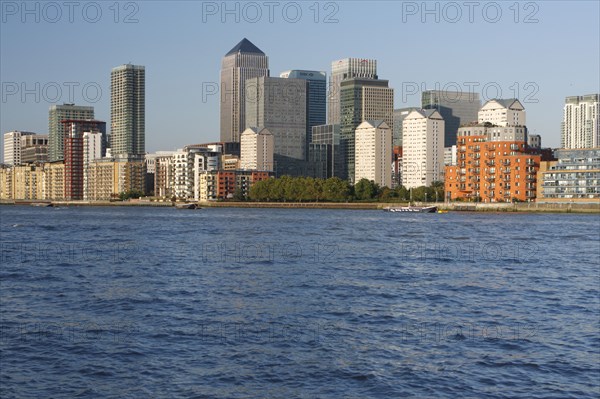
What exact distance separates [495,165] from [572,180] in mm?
14644

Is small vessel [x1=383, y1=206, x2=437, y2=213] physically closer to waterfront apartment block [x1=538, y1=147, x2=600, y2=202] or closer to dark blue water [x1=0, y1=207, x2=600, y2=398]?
waterfront apartment block [x1=538, y1=147, x2=600, y2=202]

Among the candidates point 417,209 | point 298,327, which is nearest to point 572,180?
point 417,209

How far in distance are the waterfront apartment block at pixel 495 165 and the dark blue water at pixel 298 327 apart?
373 ft

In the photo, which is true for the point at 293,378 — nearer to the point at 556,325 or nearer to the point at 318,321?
the point at 318,321

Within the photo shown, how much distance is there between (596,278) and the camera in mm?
40188

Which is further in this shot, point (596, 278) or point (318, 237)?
point (318, 237)

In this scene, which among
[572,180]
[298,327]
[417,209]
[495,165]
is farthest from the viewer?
[495,165]

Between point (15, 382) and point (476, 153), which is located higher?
point (476, 153)

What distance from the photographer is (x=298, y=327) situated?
1040 inches

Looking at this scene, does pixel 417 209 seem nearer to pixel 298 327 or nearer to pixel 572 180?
pixel 572 180

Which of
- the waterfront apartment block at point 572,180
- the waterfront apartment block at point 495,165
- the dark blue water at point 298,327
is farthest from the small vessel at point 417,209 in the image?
the dark blue water at point 298,327

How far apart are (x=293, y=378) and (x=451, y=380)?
377cm

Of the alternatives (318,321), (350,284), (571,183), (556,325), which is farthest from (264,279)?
(571,183)

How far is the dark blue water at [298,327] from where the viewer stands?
798 inches
